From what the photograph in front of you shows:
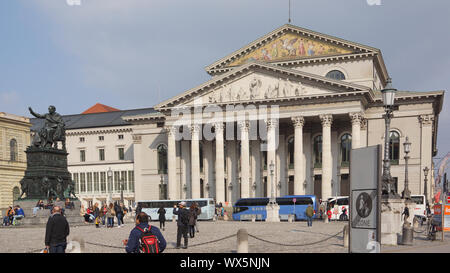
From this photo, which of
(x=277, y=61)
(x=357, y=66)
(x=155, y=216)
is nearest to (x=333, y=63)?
(x=357, y=66)

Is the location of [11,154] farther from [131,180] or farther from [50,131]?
[50,131]

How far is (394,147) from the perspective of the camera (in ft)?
188

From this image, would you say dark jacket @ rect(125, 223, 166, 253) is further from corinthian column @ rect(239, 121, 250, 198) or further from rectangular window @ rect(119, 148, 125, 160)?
rectangular window @ rect(119, 148, 125, 160)

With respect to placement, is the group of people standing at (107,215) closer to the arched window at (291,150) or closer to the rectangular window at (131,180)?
the arched window at (291,150)

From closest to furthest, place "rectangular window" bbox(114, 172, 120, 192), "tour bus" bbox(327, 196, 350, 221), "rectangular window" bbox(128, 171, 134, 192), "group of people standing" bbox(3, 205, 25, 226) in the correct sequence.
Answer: "group of people standing" bbox(3, 205, 25, 226)
"tour bus" bbox(327, 196, 350, 221)
"rectangular window" bbox(128, 171, 134, 192)
"rectangular window" bbox(114, 172, 120, 192)

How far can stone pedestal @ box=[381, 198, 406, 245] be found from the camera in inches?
809

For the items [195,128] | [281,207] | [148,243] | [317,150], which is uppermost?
[195,128]

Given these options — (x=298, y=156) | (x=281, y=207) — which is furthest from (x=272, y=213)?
(x=298, y=156)

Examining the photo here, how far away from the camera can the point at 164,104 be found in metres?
61.4

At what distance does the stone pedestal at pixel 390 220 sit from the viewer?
67.4 feet

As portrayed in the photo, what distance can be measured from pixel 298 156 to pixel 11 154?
1561 inches

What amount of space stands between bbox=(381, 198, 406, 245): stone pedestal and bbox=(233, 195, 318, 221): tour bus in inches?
1111

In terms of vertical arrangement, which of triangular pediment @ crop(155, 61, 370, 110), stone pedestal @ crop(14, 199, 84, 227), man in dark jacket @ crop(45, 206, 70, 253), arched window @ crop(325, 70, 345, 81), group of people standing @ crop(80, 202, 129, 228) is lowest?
group of people standing @ crop(80, 202, 129, 228)

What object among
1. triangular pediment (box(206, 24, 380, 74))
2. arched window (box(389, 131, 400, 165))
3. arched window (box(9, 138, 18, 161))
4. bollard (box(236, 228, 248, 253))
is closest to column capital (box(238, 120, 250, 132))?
triangular pediment (box(206, 24, 380, 74))
